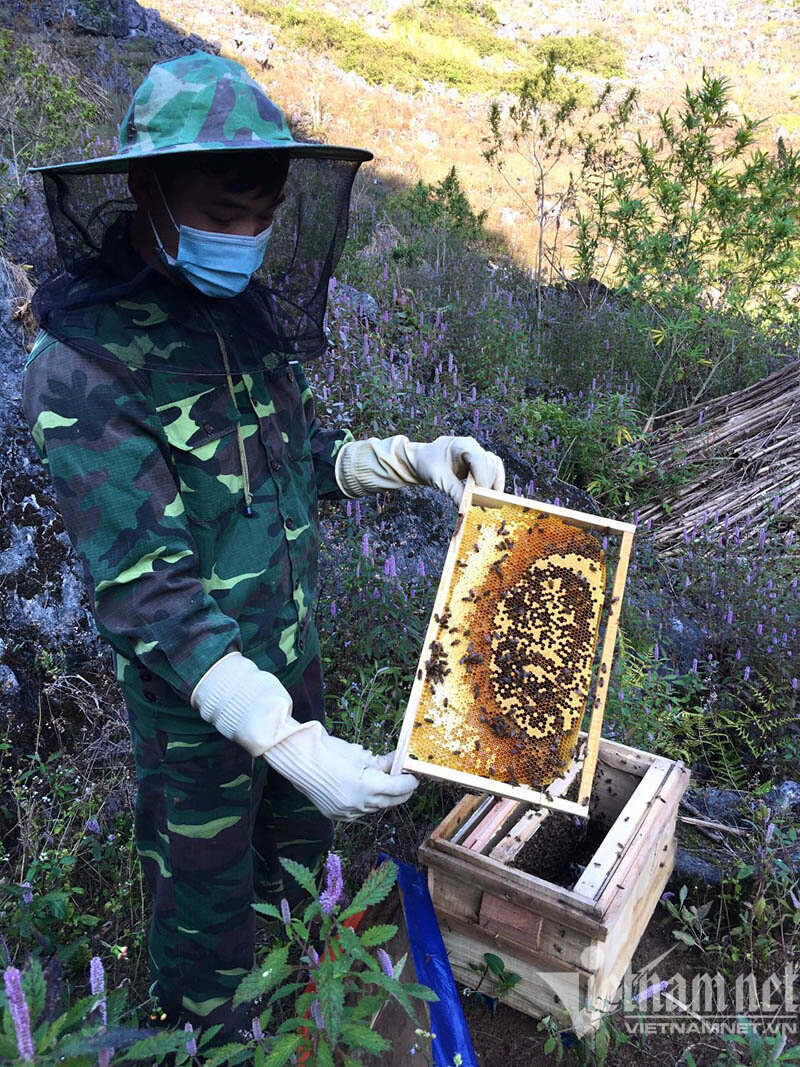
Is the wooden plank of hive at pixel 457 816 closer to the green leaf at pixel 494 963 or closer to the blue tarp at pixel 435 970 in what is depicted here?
the blue tarp at pixel 435 970

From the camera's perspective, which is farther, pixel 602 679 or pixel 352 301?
pixel 352 301

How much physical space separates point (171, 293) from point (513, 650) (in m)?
1.38

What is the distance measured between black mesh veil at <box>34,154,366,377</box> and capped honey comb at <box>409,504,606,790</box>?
0.82 metres

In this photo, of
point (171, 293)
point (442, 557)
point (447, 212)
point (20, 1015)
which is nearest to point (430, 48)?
point (447, 212)

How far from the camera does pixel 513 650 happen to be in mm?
2230

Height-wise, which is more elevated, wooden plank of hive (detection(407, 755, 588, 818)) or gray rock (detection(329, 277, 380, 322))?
gray rock (detection(329, 277, 380, 322))

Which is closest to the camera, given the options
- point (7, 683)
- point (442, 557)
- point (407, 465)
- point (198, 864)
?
point (198, 864)

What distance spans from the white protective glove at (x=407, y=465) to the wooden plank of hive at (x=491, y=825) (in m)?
1.10

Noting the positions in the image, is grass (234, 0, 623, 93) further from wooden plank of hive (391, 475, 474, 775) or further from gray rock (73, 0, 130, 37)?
wooden plank of hive (391, 475, 474, 775)

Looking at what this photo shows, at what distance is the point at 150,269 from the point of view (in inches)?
65.4

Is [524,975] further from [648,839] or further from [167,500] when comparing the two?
[167,500]

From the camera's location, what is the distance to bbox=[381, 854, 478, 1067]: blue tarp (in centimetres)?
206

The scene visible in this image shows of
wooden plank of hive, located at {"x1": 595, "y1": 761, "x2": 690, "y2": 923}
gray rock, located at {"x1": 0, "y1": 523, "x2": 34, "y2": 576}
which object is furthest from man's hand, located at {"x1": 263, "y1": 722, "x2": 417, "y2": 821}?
gray rock, located at {"x1": 0, "y1": 523, "x2": 34, "y2": 576}

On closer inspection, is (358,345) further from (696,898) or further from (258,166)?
(696,898)
